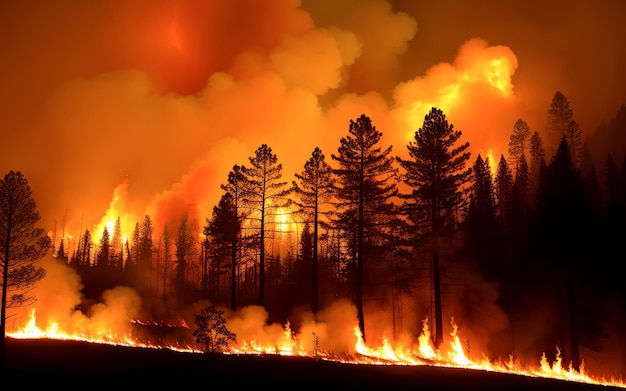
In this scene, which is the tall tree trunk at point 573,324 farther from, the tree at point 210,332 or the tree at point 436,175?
the tree at point 210,332

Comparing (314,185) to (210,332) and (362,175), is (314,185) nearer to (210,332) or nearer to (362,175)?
(362,175)

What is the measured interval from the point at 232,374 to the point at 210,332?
9040mm

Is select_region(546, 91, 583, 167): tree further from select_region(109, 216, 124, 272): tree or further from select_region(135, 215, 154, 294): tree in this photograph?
select_region(109, 216, 124, 272): tree

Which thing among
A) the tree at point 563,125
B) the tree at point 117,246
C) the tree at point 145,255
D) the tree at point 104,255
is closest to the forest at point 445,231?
the tree at point 563,125

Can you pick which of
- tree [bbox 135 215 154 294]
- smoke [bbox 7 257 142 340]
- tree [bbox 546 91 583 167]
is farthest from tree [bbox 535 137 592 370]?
tree [bbox 135 215 154 294]

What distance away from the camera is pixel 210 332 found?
28.4m

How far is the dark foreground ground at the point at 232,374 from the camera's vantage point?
18.1 metres

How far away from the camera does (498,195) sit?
66.7 metres

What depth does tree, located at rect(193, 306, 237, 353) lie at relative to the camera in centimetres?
2803

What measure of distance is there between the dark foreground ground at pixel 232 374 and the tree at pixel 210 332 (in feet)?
8.79

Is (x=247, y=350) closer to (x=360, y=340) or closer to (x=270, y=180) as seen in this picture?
(x=360, y=340)

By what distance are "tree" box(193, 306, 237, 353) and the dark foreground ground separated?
268 cm

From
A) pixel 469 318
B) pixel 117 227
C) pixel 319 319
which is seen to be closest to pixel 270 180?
pixel 319 319

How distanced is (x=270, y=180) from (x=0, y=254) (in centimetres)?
2000
